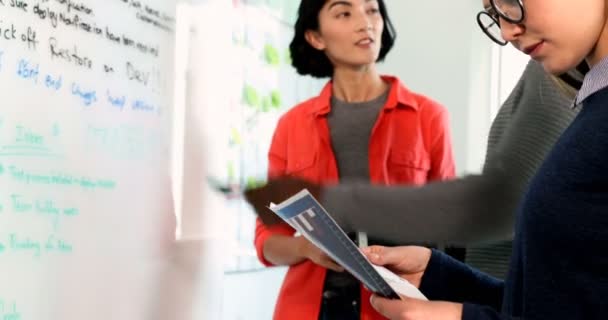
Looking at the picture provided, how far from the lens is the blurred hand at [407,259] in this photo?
993 millimetres

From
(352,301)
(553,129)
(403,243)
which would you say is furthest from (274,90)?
(553,129)

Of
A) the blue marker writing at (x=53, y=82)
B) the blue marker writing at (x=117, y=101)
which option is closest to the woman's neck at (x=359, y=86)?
the blue marker writing at (x=117, y=101)

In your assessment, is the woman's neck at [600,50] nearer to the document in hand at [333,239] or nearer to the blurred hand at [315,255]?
the document in hand at [333,239]

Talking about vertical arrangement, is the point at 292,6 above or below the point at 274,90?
above

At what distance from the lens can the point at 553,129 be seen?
0.83 metres

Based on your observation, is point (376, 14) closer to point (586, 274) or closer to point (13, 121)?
point (13, 121)

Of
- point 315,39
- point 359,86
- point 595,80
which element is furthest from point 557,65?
point 315,39

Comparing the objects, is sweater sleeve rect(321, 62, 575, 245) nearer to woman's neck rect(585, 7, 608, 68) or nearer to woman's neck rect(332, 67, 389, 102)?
woman's neck rect(585, 7, 608, 68)

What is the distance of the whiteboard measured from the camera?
97 centimetres

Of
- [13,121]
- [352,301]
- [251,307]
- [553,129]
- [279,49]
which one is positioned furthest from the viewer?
[279,49]

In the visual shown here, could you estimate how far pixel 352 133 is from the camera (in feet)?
4.72

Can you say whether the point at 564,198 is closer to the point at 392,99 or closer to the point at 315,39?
the point at 392,99

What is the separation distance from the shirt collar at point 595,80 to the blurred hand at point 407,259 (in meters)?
0.39

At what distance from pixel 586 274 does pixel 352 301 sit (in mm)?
735
